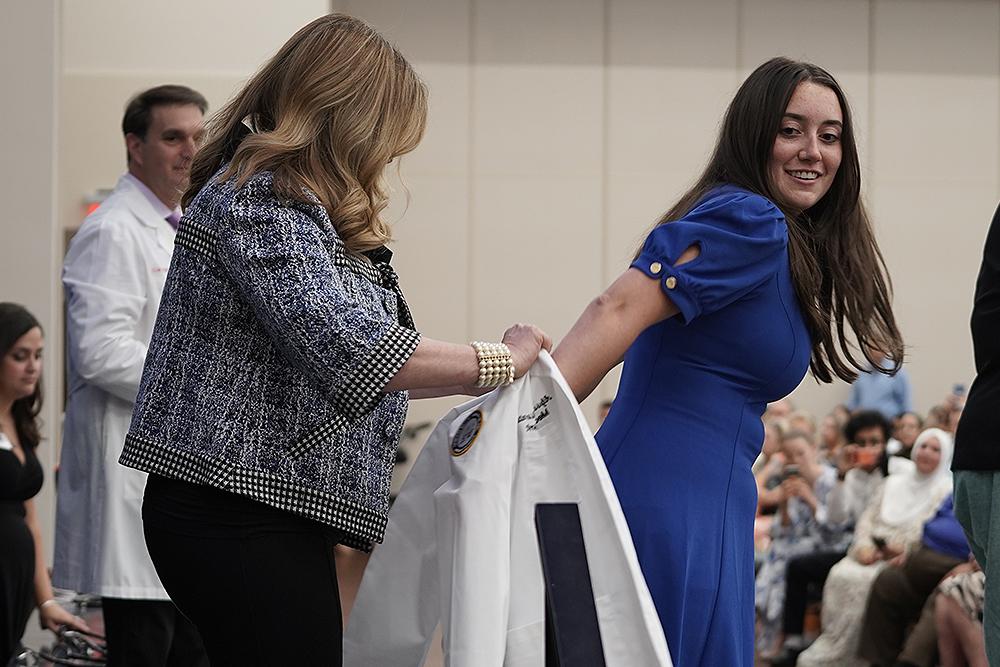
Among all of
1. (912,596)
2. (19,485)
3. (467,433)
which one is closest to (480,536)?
(467,433)

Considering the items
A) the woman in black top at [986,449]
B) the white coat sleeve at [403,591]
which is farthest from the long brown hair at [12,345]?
the woman in black top at [986,449]

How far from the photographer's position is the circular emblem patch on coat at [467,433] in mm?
2320

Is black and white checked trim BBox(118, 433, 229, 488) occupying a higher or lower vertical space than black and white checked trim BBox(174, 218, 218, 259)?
lower

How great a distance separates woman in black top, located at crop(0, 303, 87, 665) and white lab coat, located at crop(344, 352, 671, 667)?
82.1 inches

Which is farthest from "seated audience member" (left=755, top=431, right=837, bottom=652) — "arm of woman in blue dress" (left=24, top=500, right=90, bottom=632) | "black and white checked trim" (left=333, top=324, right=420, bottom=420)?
"black and white checked trim" (left=333, top=324, right=420, bottom=420)

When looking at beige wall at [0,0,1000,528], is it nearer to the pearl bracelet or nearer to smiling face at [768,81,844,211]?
smiling face at [768,81,844,211]

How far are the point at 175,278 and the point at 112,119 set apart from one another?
7.27 meters

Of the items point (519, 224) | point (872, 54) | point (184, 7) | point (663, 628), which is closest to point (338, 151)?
point (663, 628)

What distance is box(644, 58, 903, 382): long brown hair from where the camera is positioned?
8.54ft

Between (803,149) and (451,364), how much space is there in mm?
865

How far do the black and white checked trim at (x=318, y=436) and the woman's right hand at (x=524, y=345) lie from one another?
1.02 ft

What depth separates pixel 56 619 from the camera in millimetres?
4293

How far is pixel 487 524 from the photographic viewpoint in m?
2.24

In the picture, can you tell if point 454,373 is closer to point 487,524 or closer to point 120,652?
point 487,524
